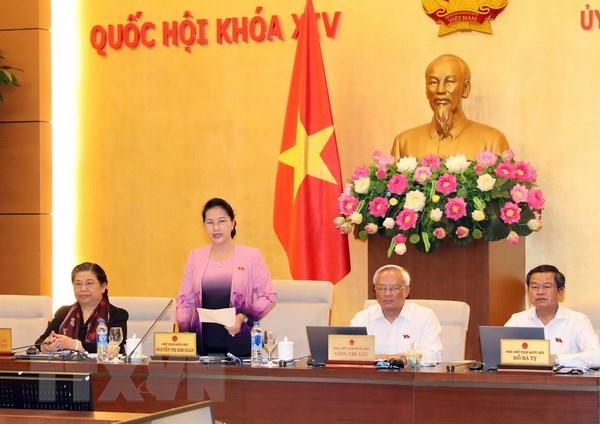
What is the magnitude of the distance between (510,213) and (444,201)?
0.33 metres

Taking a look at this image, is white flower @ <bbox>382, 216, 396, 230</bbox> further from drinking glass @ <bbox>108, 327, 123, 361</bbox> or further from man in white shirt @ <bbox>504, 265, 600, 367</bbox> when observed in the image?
drinking glass @ <bbox>108, 327, 123, 361</bbox>

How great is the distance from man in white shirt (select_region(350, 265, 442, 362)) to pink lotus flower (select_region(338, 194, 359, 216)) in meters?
0.96

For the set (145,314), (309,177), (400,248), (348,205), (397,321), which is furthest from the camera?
(309,177)

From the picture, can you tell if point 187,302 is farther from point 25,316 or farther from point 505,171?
point 505,171

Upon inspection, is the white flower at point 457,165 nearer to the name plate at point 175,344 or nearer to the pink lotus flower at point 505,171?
the pink lotus flower at point 505,171

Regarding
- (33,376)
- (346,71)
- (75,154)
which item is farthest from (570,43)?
(33,376)

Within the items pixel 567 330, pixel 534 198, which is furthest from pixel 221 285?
pixel 534 198

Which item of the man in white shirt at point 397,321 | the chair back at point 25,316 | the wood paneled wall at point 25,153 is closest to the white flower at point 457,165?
the man in white shirt at point 397,321

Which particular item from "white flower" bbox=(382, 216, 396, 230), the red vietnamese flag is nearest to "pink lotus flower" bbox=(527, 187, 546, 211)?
"white flower" bbox=(382, 216, 396, 230)

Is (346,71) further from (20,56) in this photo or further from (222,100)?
(20,56)

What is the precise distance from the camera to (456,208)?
530 centimetres

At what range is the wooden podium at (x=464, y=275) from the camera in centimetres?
558

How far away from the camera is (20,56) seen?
24.7 ft

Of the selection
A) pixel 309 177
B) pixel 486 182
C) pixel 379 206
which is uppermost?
pixel 309 177
